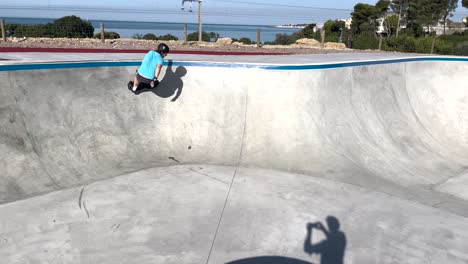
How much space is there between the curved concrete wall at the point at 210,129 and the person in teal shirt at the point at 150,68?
26.5 inches

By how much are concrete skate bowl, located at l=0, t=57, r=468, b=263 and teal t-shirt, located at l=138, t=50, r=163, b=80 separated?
31.3 inches

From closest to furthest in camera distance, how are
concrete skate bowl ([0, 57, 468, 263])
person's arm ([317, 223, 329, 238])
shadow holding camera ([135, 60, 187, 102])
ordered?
person's arm ([317, 223, 329, 238]) < concrete skate bowl ([0, 57, 468, 263]) < shadow holding camera ([135, 60, 187, 102])

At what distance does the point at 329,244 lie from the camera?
16.6 feet

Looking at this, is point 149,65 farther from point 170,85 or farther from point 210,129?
point 210,129

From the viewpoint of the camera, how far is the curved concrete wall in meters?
6.60

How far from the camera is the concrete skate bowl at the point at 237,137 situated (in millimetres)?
6375

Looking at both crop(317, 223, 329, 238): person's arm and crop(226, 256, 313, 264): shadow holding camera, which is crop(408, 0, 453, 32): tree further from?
crop(226, 256, 313, 264): shadow holding camera

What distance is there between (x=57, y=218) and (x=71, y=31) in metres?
32.7

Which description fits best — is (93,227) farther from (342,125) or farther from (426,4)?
(426,4)

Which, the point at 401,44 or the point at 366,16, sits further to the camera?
the point at 366,16

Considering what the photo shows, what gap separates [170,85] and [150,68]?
1150mm

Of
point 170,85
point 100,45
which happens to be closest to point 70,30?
point 100,45

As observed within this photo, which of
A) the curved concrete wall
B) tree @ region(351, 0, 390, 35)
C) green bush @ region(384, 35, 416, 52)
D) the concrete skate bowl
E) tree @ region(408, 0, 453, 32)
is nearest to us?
the concrete skate bowl

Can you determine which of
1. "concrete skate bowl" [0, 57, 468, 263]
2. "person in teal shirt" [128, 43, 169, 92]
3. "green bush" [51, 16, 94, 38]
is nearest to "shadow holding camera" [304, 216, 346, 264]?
"concrete skate bowl" [0, 57, 468, 263]
